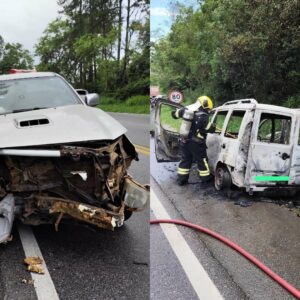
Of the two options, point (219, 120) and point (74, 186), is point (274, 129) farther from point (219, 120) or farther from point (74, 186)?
point (74, 186)

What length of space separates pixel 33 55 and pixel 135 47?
3.60 ft

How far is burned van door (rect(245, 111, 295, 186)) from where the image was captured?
7.02 feet

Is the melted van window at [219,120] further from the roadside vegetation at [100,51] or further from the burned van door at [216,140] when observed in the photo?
the roadside vegetation at [100,51]

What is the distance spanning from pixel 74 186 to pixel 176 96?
93cm

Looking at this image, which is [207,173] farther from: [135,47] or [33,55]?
[33,55]

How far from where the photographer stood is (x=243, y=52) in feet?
7.27

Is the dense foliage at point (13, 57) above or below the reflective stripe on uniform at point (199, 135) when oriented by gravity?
above

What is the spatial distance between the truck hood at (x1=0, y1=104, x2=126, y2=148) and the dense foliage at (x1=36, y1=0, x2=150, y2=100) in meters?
0.20

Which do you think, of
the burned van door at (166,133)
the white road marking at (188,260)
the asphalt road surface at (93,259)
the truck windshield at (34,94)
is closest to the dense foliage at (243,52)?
the burned van door at (166,133)

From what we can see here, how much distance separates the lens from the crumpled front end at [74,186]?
251cm

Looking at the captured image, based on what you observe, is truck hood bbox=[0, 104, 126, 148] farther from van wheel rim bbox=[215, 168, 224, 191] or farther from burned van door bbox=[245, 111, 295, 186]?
burned van door bbox=[245, 111, 295, 186]

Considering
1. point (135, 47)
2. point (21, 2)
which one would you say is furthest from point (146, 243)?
point (21, 2)

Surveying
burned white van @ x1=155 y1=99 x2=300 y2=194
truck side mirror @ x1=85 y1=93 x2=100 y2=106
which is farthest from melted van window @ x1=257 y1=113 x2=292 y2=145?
truck side mirror @ x1=85 y1=93 x2=100 y2=106

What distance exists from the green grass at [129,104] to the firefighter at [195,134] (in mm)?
201
